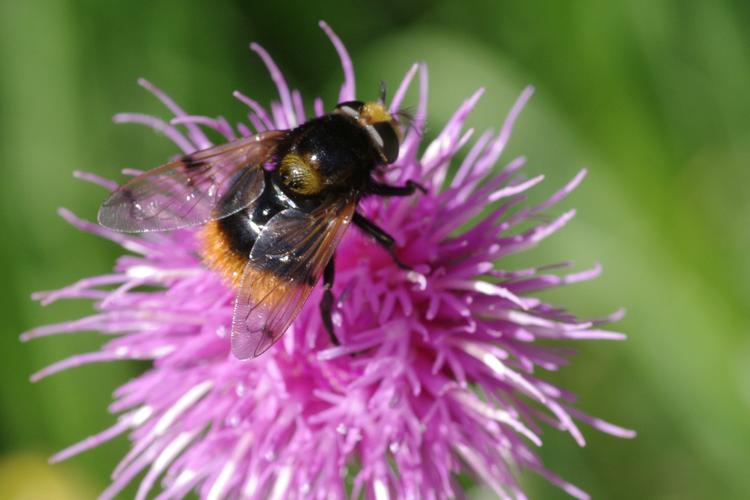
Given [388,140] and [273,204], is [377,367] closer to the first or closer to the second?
[273,204]

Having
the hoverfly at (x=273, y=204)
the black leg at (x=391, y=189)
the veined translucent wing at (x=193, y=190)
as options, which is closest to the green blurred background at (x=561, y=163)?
the black leg at (x=391, y=189)

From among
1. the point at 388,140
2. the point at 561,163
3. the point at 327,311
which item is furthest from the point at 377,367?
the point at 561,163

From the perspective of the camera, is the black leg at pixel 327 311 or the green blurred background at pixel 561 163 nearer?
the black leg at pixel 327 311

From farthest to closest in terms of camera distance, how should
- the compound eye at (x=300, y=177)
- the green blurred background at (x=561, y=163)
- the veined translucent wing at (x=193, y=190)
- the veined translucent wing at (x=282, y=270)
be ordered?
the green blurred background at (x=561, y=163), the veined translucent wing at (x=193, y=190), the compound eye at (x=300, y=177), the veined translucent wing at (x=282, y=270)

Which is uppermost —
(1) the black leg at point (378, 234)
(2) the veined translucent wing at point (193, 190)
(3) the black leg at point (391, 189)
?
(2) the veined translucent wing at point (193, 190)

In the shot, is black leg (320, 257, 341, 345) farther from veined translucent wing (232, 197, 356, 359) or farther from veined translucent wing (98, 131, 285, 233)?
veined translucent wing (98, 131, 285, 233)

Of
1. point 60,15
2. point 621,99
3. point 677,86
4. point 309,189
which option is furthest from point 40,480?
point 677,86

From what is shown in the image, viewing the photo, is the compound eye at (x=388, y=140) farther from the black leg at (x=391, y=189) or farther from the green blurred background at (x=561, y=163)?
the green blurred background at (x=561, y=163)

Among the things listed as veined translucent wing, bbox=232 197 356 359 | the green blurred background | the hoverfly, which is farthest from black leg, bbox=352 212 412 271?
the green blurred background
